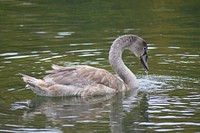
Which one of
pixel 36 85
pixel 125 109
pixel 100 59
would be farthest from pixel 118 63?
pixel 125 109

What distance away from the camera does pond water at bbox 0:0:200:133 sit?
41.5 feet

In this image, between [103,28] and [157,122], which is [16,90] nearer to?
[157,122]

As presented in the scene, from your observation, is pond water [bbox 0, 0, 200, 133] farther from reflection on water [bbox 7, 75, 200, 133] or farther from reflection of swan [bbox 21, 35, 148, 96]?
reflection of swan [bbox 21, 35, 148, 96]

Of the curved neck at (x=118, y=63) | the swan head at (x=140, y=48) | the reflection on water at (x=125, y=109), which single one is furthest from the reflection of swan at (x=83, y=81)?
the swan head at (x=140, y=48)

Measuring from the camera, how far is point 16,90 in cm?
1480

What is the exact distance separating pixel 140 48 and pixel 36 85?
2.35 meters

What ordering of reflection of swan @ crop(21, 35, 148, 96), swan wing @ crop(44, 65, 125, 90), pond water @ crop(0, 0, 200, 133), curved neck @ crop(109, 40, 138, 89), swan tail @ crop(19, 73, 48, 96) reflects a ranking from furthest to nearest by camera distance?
1. curved neck @ crop(109, 40, 138, 89)
2. swan wing @ crop(44, 65, 125, 90)
3. reflection of swan @ crop(21, 35, 148, 96)
4. swan tail @ crop(19, 73, 48, 96)
5. pond water @ crop(0, 0, 200, 133)

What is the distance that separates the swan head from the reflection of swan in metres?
0.40

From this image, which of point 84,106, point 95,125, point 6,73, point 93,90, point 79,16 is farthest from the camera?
point 79,16

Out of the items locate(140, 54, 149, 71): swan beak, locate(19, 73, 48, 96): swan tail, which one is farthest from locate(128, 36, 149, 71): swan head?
locate(19, 73, 48, 96): swan tail

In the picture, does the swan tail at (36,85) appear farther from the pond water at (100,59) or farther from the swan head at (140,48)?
the swan head at (140,48)

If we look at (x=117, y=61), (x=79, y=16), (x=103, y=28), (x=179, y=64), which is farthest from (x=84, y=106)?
(x=79, y=16)

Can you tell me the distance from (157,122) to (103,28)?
8.95m

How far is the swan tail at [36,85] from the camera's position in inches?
563
